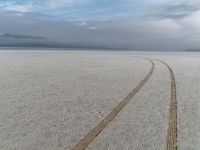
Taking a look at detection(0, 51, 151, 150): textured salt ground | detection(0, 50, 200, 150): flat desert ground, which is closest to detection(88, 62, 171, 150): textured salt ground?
detection(0, 50, 200, 150): flat desert ground

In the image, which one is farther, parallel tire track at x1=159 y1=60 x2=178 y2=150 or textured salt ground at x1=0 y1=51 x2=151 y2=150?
textured salt ground at x1=0 y1=51 x2=151 y2=150

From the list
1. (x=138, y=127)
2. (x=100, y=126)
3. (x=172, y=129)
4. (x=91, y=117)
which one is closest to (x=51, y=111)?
(x=91, y=117)

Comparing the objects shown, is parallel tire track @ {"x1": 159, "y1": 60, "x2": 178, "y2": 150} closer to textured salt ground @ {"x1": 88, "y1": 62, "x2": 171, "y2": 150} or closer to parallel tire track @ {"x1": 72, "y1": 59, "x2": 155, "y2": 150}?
textured salt ground @ {"x1": 88, "y1": 62, "x2": 171, "y2": 150}

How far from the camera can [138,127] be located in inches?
183

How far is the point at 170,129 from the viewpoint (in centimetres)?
455

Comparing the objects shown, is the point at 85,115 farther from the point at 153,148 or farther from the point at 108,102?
the point at 153,148

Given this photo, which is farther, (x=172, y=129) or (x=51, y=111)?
(x=51, y=111)

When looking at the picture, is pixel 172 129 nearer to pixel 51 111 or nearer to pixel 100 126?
pixel 100 126

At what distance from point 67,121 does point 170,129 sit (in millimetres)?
1860

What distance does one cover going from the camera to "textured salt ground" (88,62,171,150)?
389 cm

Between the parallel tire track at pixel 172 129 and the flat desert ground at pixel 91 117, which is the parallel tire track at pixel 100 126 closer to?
the flat desert ground at pixel 91 117

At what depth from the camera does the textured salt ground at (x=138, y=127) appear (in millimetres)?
3888

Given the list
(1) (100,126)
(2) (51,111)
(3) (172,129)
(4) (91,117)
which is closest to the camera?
(3) (172,129)

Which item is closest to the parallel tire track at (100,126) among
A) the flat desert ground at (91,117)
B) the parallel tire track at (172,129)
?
the flat desert ground at (91,117)
